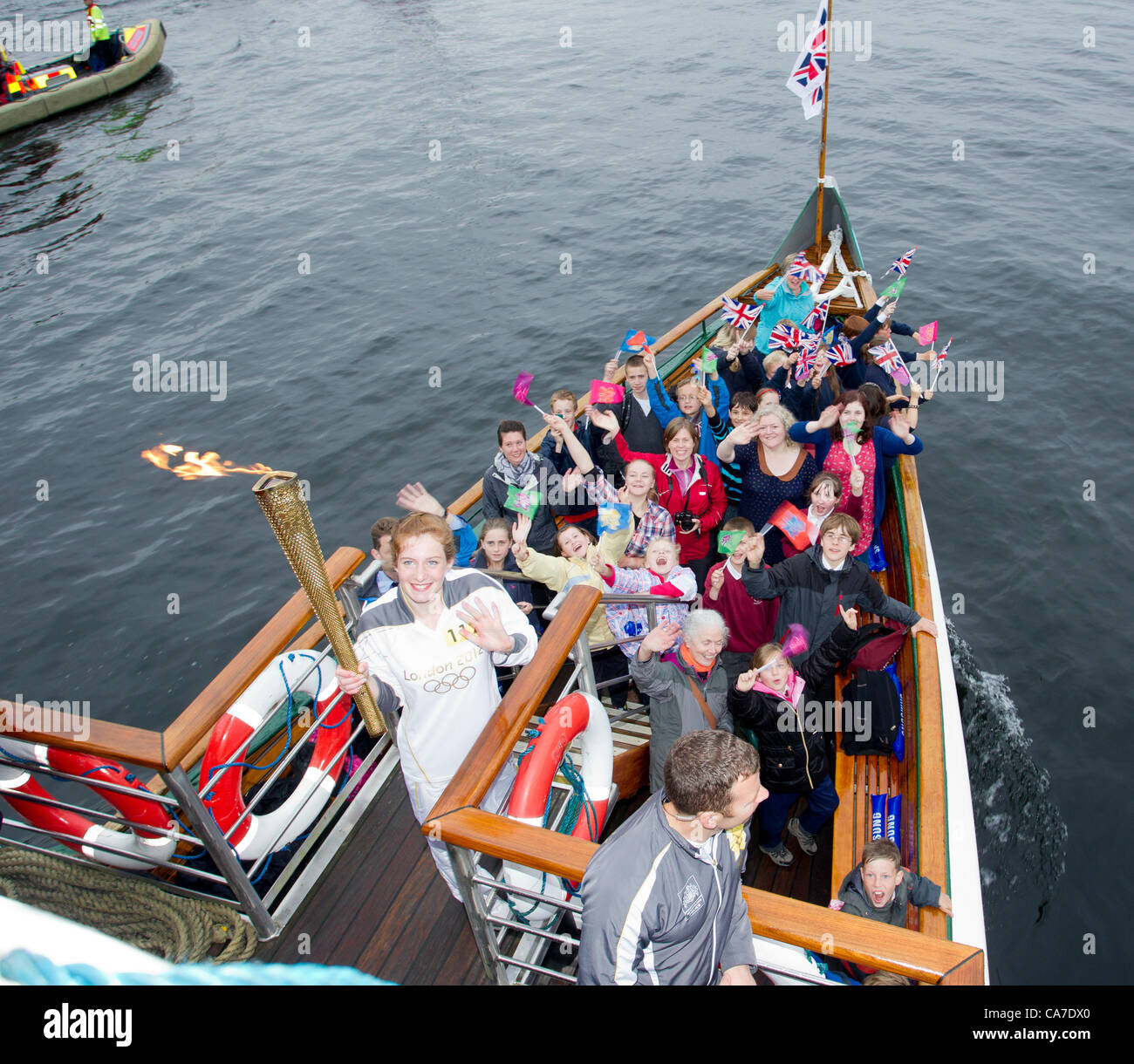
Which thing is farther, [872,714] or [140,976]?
[872,714]

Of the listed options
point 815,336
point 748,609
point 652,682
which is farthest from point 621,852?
point 815,336

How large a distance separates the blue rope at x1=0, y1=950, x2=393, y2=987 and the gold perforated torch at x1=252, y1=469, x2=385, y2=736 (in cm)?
157

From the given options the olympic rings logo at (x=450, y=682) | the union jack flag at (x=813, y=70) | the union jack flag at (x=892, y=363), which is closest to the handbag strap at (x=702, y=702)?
the olympic rings logo at (x=450, y=682)

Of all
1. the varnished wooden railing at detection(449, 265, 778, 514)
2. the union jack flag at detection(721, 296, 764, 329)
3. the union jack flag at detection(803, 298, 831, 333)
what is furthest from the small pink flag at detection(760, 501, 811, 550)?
the union jack flag at detection(721, 296, 764, 329)

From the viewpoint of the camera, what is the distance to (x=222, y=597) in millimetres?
10391

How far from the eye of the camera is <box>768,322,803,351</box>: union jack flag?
Answer: 7355 millimetres

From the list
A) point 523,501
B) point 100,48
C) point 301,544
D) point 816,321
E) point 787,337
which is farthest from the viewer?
point 100,48

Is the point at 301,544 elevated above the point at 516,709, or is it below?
above

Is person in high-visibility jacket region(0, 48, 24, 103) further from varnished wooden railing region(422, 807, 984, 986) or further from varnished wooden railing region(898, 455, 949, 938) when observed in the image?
varnished wooden railing region(422, 807, 984, 986)

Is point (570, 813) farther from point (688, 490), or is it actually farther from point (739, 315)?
point (739, 315)

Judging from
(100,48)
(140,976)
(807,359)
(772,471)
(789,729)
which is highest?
(100,48)

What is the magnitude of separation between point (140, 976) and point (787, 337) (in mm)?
7384

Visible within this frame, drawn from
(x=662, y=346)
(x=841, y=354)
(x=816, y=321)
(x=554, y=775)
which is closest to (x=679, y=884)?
(x=554, y=775)

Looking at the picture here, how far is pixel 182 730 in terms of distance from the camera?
10.2ft
